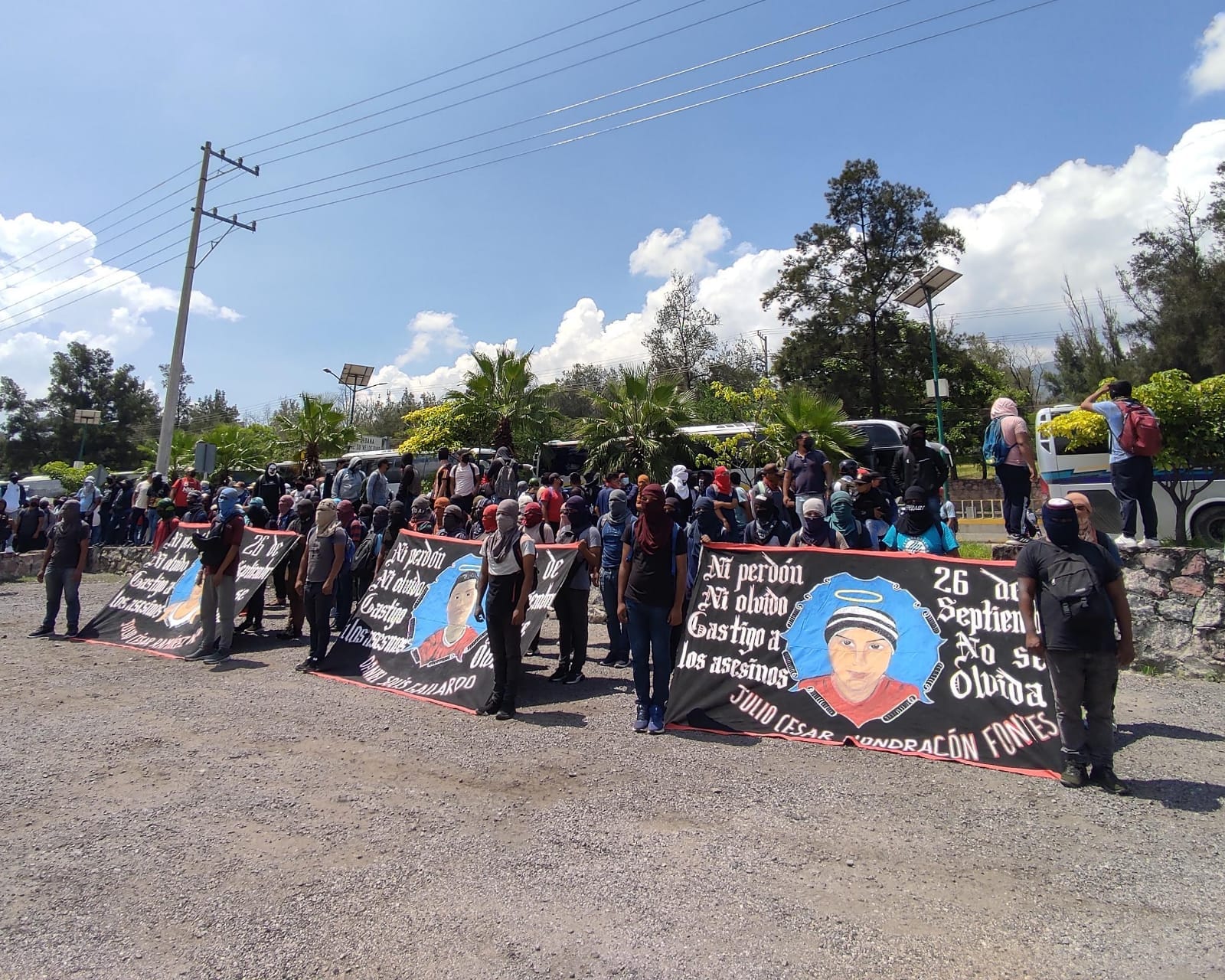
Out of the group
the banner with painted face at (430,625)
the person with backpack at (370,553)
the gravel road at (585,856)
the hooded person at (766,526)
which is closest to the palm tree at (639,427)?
the hooded person at (766,526)

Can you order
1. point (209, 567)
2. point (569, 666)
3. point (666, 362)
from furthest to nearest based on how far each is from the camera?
point (666, 362) < point (209, 567) < point (569, 666)

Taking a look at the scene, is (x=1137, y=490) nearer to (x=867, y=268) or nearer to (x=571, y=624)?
(x=571, y=624)

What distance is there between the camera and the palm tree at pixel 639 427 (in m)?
17.1

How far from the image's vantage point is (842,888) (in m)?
3.36

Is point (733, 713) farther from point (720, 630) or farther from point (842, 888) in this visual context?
point (842, 888)

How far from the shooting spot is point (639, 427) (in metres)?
17.2

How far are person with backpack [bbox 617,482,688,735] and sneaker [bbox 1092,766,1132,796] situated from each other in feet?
9.02

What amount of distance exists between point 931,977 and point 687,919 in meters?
0.96

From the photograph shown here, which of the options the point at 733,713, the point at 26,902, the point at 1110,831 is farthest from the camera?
the point at 733,713

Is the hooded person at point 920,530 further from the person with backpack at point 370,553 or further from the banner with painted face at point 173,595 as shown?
the banner with painted face at point 173,595

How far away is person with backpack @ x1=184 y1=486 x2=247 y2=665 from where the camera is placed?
848 centimetres

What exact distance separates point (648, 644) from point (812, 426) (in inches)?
389

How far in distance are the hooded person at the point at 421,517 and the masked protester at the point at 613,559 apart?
3051 millimetres

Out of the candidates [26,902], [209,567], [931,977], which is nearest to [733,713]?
[931,977]
